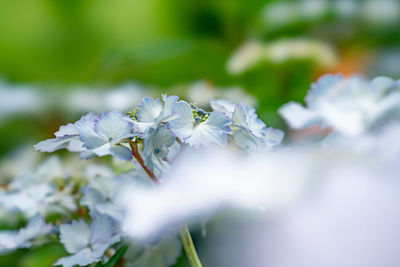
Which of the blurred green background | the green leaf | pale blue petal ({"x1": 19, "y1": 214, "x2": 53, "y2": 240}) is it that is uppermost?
the blurred green background

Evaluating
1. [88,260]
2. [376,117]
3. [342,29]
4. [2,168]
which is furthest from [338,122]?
[342,29]

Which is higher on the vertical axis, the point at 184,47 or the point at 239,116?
the point at 184,47

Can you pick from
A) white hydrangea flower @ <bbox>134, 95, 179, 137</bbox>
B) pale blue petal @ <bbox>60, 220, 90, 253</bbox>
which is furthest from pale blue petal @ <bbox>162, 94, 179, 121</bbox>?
pale blue petal @ <bbox>60, 220, 90, 253</bbox>

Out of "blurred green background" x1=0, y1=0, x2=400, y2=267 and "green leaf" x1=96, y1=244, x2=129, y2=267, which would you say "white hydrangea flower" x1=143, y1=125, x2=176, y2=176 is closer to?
"green leaf" x1=96, y1=244, x2=129, y2=267

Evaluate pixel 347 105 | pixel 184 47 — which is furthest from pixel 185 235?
pixel 184 47

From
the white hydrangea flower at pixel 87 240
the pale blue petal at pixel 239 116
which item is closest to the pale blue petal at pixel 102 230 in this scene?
the white hydrangea flower at pixel 87 240

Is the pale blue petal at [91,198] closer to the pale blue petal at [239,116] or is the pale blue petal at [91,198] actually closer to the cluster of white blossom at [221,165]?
the cluster of white blossom at [221,165]

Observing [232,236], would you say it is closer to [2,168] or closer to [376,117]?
[376,117]

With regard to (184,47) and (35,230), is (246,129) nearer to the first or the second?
(35,230)
